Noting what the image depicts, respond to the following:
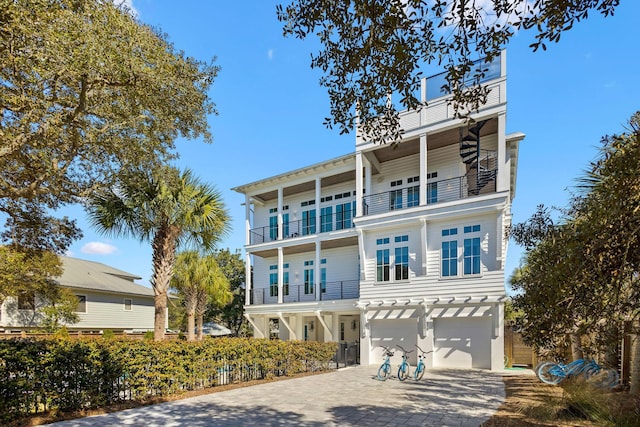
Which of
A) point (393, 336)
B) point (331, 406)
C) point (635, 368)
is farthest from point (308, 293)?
point (635, 368)

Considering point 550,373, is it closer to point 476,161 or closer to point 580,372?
point 580,372

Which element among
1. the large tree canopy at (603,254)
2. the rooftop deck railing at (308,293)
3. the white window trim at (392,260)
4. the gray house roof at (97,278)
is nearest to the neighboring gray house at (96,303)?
the gray house roof at (97,278)

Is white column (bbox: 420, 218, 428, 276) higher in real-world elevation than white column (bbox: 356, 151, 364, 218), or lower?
lower

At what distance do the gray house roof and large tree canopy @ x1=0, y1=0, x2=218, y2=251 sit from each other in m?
18.6

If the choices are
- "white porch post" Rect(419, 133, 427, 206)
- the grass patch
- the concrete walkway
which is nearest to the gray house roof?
the concrete walkway

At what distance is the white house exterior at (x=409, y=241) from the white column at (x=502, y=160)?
0.05 m

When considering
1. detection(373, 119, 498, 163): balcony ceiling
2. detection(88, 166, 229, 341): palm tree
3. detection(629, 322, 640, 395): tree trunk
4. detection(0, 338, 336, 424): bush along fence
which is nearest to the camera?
detection(0, 338, 336, 424): bush along fence

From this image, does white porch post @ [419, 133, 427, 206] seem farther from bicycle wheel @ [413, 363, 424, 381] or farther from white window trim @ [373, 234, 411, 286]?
bicycle wheel @ [413, 363, 424, 381]

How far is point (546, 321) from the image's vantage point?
16.7 ft

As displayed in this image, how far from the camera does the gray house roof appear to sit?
87.5 ft

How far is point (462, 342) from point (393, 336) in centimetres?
304

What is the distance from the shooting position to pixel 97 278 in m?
29.2

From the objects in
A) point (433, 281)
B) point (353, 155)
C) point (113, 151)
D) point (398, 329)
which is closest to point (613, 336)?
point (113, 151)

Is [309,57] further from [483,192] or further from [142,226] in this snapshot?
[483,192]
